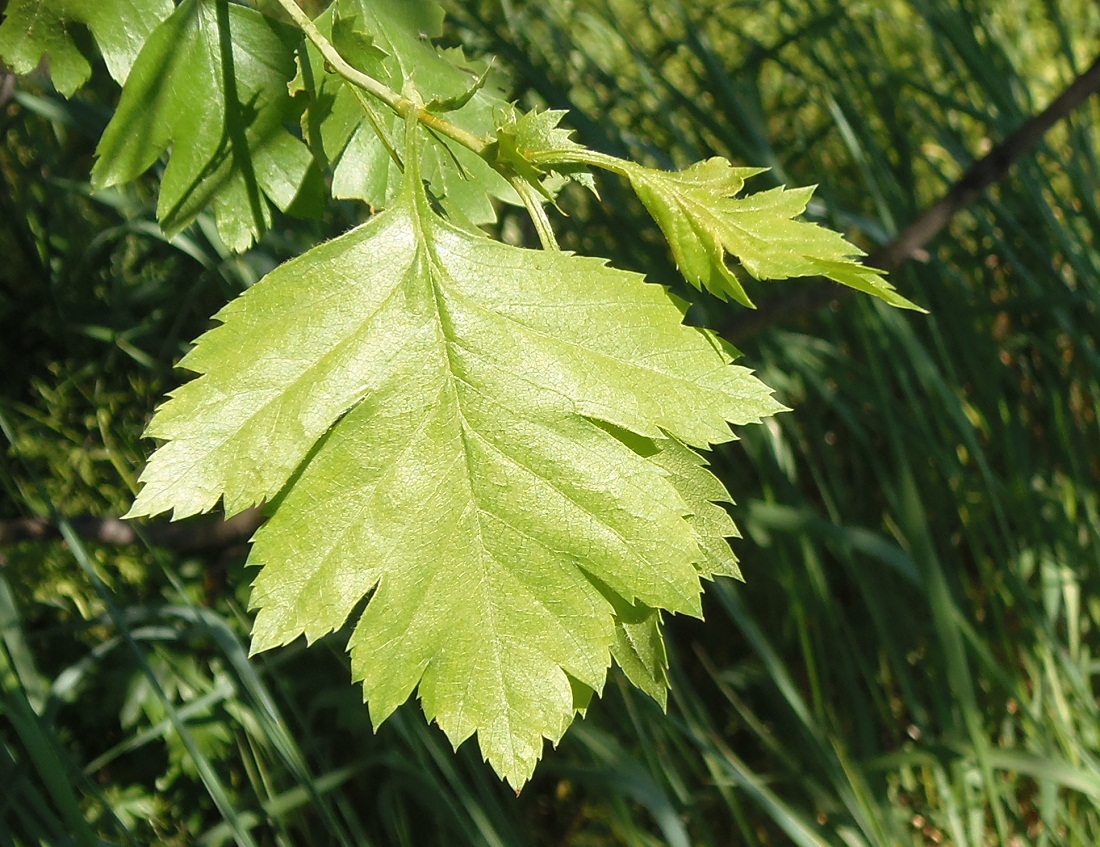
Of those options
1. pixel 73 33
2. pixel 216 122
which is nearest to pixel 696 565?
pixel 216 122

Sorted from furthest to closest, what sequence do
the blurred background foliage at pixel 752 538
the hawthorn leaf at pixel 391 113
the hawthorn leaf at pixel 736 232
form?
1. the blurred background foliage at pixel 752 538
2. the hawthorn leaf at pixel 391 113
3. the hawthorn leaf at pixel 736 232

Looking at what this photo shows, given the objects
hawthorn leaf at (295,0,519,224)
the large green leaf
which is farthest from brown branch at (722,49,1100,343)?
the large green leaf

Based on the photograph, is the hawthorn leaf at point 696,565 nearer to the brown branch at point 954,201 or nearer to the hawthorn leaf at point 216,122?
the hawthorn leaf at point 216,122

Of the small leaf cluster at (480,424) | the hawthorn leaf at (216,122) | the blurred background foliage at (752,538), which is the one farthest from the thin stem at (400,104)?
the blurred background foliage at (752,538)

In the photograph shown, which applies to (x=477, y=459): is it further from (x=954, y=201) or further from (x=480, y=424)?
(x=954, y=201)

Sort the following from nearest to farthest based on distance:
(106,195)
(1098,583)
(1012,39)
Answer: (106,195)
(1098,583)
(1012,39)

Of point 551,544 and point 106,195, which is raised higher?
Result: point 106,195

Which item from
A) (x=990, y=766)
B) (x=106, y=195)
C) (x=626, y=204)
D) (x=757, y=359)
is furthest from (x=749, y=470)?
(x=106, y=195)

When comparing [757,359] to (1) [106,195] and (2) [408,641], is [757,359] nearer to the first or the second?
(1) [106,195]
